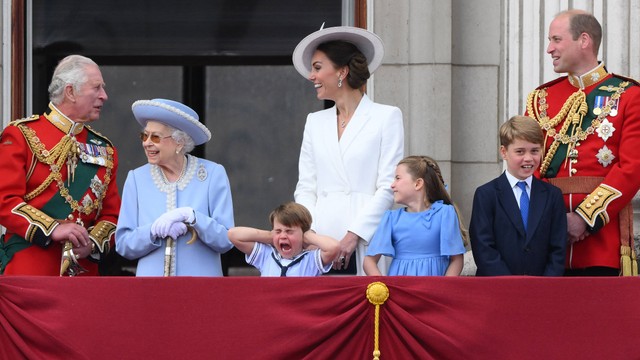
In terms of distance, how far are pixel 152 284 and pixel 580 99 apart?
229 centimetres

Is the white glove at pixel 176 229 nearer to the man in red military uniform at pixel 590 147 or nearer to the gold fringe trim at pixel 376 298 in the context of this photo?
the gold fringe trim at pixel 376 298

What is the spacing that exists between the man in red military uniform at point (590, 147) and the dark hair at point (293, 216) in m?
1.19

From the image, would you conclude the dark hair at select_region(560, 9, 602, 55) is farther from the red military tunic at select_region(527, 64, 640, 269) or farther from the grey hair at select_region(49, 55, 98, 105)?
the grey hair at select_region(49, 55, 98, 105)

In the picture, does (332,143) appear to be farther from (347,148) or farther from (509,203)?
(509,203)

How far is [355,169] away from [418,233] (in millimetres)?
535

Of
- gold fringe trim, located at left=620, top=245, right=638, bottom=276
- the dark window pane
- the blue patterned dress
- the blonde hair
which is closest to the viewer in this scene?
the blue patterned dress

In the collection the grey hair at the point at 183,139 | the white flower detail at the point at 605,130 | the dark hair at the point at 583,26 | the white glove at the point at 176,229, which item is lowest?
the white glove at the point at 176,229

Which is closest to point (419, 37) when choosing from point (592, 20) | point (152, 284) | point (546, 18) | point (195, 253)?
point (546, 18)

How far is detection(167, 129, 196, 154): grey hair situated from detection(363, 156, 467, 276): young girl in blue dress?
1013 millimetres

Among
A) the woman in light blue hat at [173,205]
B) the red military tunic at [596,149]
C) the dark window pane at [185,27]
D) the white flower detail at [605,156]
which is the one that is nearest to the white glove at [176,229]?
the woman in light blue hat at [173,205]

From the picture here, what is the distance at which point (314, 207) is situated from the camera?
7.43 m

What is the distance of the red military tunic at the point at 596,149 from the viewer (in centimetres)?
715

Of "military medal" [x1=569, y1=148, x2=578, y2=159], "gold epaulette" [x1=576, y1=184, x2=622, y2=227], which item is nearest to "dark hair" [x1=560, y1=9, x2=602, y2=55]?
"military medal" [x1=569, y1=148, x2=578, y2=159]

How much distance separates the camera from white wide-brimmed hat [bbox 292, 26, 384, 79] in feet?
24.5
